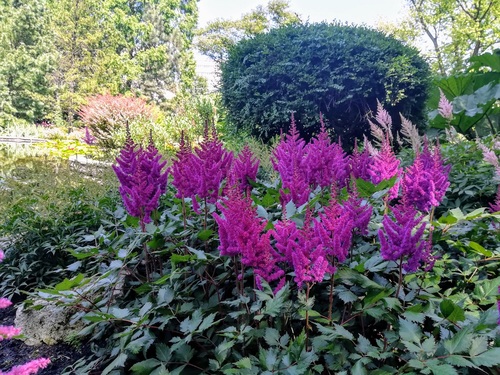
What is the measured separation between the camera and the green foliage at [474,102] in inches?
208

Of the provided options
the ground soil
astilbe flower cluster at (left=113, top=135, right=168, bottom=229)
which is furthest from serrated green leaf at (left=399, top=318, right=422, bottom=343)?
the ground soil

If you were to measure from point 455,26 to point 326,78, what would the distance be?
19693 mm

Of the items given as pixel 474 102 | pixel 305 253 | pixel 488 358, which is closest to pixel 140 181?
pixel 305 253

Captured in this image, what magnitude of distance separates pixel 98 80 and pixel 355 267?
27.0 m

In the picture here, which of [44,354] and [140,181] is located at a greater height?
[140,181]

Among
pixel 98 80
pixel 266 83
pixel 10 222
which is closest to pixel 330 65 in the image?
pixel 266 83

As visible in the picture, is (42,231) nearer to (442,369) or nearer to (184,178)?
(184,178)

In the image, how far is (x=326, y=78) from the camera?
662 centimetres

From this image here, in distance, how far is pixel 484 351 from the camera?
103 centimetres

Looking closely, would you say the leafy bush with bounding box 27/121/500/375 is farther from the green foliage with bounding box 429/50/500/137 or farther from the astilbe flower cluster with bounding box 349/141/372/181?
the green foliage with bounding box 429/50/500/137

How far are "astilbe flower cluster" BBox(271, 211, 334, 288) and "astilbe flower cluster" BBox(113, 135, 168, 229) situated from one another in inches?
29.3

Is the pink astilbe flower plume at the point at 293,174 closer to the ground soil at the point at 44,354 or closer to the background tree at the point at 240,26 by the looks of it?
the ground soil at the point at 44,354

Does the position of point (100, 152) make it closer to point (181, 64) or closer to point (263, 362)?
point (263, 362)

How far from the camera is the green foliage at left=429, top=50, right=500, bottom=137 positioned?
5281 millimetres
